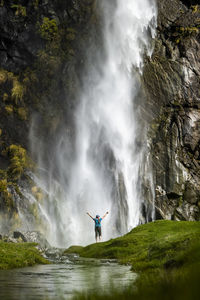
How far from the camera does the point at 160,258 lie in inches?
367

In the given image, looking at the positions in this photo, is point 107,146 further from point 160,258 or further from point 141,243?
point 160,258

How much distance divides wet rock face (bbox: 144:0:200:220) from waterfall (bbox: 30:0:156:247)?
1.98 metres

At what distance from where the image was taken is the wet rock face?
37.3 meters

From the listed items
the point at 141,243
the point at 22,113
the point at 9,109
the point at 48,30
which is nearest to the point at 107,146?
the point at 22,113

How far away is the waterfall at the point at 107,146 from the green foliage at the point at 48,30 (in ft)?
22.2

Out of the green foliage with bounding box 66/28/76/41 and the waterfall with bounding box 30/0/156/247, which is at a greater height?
the green foliage with bounding box 66/28/76/41

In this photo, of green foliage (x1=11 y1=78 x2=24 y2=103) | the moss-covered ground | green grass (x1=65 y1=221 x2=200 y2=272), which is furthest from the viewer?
green foliage (x1=11 y1=78 x2=24 y2=103)

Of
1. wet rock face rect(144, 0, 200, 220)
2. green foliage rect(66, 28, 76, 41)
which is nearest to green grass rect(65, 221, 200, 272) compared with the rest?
wet rock face rect(144, 0, 200, 220)

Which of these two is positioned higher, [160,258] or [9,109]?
[9,109]

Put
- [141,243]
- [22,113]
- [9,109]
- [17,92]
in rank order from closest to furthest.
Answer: [141,243], [9,109], [22,113], [17,92]

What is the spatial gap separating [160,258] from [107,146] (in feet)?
101

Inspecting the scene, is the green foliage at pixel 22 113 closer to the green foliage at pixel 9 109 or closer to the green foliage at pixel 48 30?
the green foliage at pixel 9 109

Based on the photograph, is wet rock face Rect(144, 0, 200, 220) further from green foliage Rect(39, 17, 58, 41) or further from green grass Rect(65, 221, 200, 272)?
green grass Rect(65, 221, 200, 272)

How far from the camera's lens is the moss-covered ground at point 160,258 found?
131 inches
